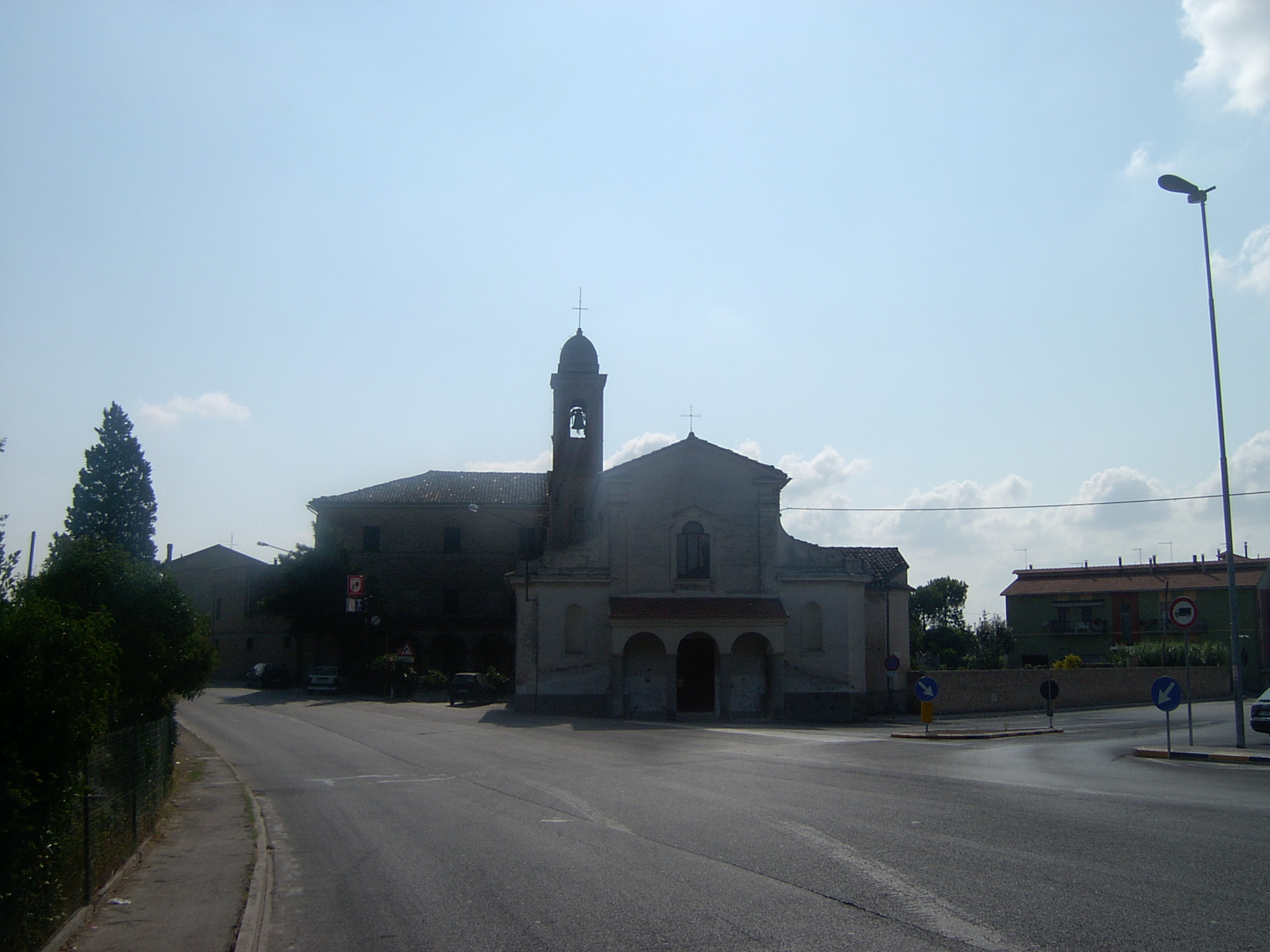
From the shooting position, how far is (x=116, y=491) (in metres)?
59.8

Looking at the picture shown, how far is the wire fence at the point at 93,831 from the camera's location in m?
6.66

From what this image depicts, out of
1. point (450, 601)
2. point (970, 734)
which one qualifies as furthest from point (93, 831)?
point (450, 601)

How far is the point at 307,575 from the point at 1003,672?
33.9 meters

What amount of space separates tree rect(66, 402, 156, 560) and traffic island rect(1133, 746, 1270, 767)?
52016 millimetres

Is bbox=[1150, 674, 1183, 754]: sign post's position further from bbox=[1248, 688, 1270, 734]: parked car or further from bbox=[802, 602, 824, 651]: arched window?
bbox=[802, 602, 824, 651]: arched window

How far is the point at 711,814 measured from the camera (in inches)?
511

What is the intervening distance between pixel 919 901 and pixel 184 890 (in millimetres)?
6394

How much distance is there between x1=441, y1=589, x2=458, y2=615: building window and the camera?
199 feet

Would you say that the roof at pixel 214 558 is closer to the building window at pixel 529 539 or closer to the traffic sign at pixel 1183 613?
the building window at pixel 529 539

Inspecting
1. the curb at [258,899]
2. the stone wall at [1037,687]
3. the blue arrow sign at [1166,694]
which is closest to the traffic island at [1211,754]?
the blue arrow sign at [1166,694]

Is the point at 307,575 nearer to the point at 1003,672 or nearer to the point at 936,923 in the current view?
the point at 1003,672

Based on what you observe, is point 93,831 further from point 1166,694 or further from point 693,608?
point 693,608

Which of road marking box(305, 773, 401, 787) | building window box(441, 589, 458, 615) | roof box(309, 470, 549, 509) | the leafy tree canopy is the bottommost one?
road marking box(305, 773, 401, 787)

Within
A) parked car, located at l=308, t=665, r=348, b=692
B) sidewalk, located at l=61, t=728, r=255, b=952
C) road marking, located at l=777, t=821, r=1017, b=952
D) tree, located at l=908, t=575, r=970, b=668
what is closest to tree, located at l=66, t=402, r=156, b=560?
Result: parked car, located at l=308, t=665, r=348, b=692
